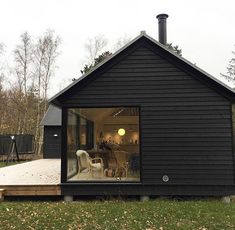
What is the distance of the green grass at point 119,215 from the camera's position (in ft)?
21.5

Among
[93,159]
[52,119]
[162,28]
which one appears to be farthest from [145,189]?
[52,119]

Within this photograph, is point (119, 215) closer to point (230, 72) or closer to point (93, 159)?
point (93, 159)

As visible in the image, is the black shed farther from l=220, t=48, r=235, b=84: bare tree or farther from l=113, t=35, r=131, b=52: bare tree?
l=220, t=48, r=235, b=84: bare tree

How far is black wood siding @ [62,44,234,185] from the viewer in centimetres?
902

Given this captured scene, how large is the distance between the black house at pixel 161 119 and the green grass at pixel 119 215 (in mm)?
512

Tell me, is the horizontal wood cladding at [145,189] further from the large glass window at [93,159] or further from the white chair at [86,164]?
the white chair at [86,164]

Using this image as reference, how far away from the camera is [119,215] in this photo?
7.20 m

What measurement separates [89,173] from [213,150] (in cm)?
342

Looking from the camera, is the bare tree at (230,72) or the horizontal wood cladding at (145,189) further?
the bare tree at (230,72)

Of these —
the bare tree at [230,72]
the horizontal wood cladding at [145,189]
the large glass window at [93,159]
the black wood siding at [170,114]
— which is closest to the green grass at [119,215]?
the horizontal wood cladding at [145,189]

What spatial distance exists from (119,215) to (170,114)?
3195 mm

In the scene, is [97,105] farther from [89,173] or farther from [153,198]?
[153,198]

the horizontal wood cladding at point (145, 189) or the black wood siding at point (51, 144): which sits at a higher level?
the black wood siding at point (51, 144)

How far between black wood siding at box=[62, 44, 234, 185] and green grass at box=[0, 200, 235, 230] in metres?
0.85
